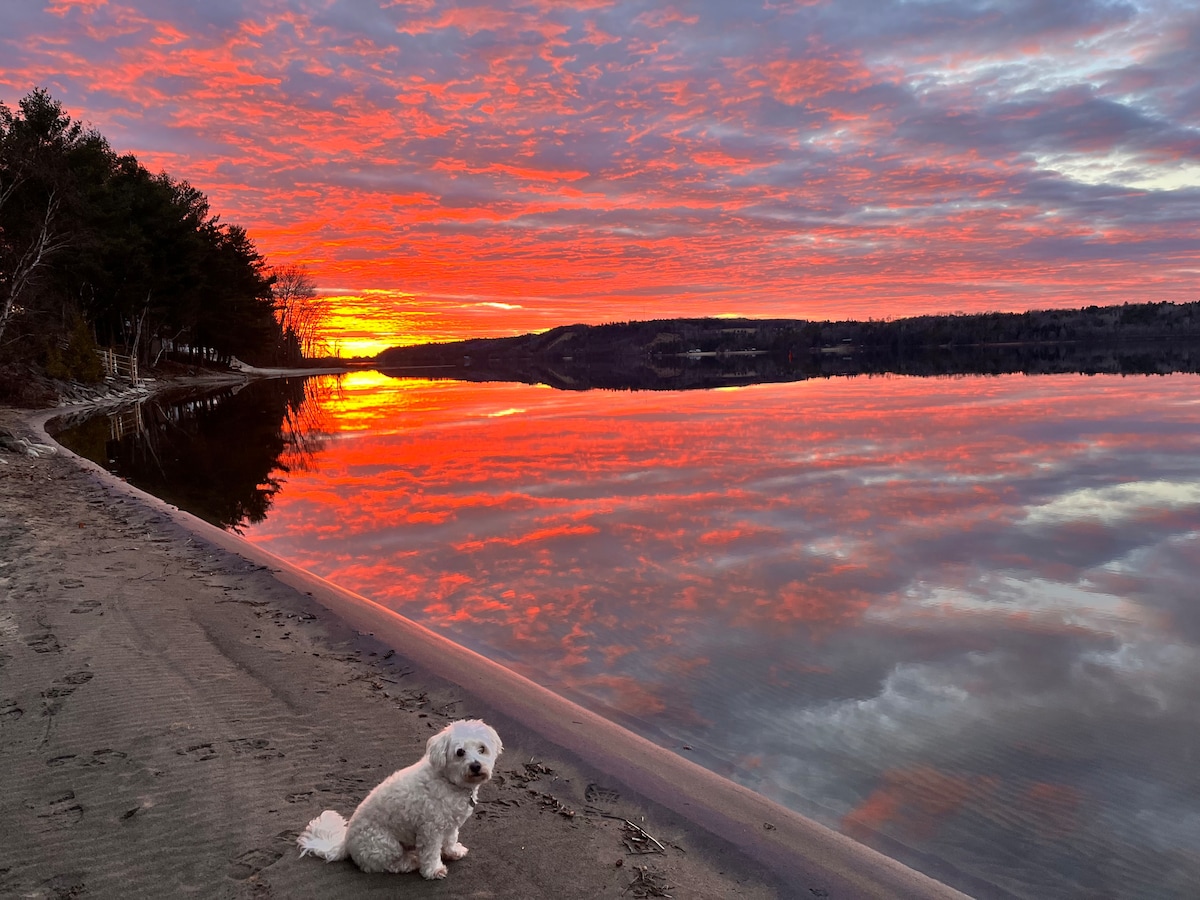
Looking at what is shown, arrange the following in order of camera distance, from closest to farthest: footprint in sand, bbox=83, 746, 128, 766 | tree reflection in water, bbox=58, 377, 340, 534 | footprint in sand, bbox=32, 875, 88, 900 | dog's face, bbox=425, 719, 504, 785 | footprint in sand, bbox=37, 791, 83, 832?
footprint in sand, bbox=32, 875, 88, 900, dog's face, bbox=425, 719, 504, 785, footprint in sand, bbox=37, 791, 83, 832, footprint in sand, bbox=83, 746, 128, 766, tree reflection in water, bbox=58, 377, 340, 534

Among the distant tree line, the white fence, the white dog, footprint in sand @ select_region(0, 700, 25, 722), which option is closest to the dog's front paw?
the white dog

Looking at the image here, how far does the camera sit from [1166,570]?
39.1ft

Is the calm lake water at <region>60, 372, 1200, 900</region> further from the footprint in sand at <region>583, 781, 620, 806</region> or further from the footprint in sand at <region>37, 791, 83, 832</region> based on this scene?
the footprint in sand at <region>37, 791, 83, 832</region>

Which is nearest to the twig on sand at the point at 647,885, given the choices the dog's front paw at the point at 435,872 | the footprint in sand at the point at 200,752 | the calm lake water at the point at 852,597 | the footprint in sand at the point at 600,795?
the footprint in sand at the point at 600,795

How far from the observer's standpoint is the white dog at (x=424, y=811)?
424cm

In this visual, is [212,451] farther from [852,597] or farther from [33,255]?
[852,597]

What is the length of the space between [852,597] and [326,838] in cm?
814

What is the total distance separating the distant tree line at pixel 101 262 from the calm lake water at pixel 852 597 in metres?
16.1

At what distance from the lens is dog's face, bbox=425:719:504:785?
4.20 metres

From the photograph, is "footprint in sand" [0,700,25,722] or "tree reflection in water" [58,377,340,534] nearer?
"footprint in sand" [0,700,25,722]

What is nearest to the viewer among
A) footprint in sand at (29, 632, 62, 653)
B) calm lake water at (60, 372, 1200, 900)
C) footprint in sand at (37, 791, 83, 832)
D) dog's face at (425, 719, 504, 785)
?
dog's face at (425, 719, 504, 785)

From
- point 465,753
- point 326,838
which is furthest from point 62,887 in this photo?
point 465,753

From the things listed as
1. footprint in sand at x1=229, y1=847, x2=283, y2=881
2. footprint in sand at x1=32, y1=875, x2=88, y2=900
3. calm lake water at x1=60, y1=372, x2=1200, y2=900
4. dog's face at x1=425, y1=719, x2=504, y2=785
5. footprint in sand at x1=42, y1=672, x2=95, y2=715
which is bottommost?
calm lake water at x1=60, y1=372, x2=1200, y2=900

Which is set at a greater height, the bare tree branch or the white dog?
the bare tree branch
